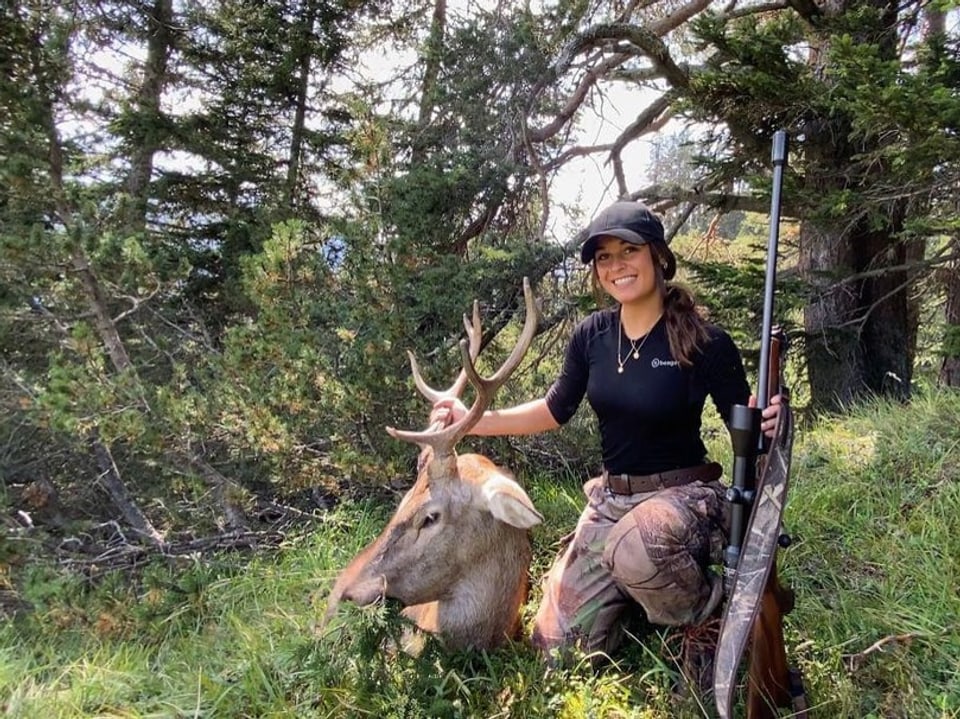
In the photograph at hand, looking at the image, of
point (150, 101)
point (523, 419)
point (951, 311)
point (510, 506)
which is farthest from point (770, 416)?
point (150, 101)

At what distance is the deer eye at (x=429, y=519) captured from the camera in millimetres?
2990

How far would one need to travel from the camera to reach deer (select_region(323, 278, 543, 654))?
9.47ft

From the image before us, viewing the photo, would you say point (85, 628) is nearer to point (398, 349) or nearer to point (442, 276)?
point (398, 349)

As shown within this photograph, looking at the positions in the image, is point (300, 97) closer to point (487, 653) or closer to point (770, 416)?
point (487, 653)

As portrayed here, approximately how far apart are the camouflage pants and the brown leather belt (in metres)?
0.04

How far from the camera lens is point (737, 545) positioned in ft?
7.68

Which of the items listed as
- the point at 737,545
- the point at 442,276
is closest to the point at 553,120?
the point at 442,276

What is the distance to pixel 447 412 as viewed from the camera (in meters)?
3.24

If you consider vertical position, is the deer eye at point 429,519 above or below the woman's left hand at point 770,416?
below

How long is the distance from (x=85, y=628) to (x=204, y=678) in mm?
1928

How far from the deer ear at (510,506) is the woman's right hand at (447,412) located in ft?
1.50

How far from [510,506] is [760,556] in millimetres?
1026

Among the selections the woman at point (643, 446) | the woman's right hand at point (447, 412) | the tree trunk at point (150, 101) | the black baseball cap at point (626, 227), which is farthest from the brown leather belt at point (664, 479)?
the tree trunk at point (150, 101)

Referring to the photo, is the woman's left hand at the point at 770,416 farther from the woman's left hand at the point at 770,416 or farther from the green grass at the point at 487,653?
the green grass at the point at 487,653
